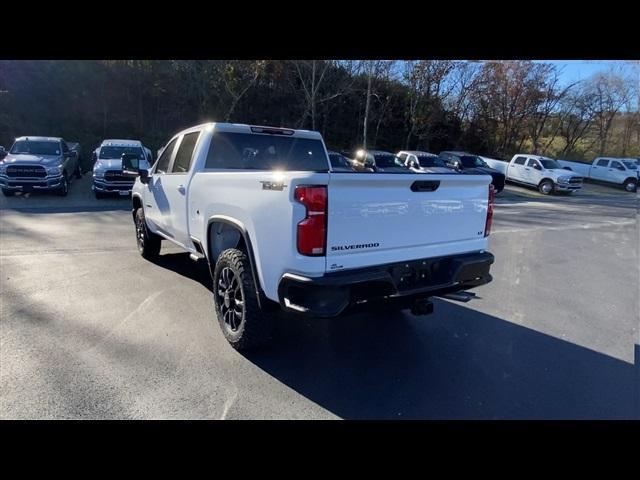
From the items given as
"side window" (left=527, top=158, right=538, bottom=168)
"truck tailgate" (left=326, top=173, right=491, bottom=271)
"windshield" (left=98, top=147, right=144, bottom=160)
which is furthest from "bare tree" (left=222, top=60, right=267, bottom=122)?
"truck tailgate" (left=326, top=173, right=491, bottom=271)

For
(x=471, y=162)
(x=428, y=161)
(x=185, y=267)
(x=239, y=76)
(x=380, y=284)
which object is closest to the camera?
(x=380, y=284)

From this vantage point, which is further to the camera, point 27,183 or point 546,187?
point 546,187

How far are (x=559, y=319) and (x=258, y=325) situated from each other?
354 centimetres

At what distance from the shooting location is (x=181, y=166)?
4672mm

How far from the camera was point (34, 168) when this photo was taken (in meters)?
11.7

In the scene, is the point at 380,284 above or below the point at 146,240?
above

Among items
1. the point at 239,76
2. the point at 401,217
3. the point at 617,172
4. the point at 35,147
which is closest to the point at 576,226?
the point at 401,217

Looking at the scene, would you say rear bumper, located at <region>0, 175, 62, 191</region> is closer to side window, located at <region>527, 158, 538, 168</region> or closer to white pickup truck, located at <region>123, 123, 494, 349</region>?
white pickup truck, located at <region>123, 123, 494, 349</region>

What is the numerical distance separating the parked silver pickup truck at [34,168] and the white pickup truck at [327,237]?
412 inches

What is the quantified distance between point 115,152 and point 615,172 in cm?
3042

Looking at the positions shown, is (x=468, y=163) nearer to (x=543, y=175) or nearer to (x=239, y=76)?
(x=543, y=175)

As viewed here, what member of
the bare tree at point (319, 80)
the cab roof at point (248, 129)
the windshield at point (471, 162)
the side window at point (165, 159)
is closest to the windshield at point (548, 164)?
the windshield at point (471, 162)
